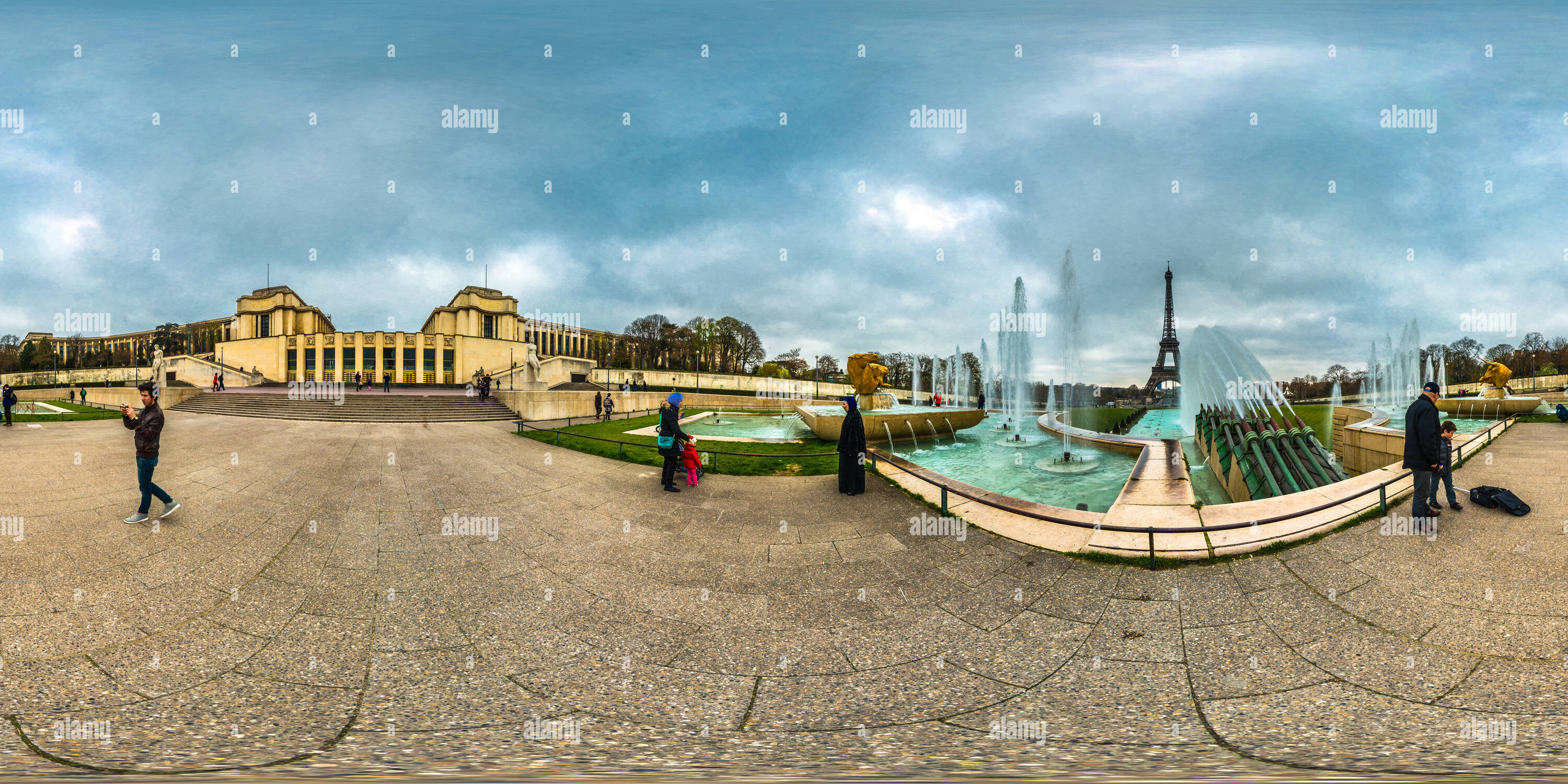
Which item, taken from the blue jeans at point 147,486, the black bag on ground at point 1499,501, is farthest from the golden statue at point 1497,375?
the blue jeans at point 147,486

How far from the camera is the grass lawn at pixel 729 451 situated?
10.7 m

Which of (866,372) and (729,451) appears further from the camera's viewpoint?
(866,372)

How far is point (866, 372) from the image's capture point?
24078mm

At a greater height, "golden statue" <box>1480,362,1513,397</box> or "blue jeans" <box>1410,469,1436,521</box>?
"golden statue" <box>1480,362,1513,397</box>

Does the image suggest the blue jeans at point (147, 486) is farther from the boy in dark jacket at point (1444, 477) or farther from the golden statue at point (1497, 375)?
the golden statue at point (1497, 375)

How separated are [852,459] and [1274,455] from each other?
27.6ft

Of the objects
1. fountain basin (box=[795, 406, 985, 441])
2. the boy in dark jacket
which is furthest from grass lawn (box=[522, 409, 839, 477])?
the boy in dark jacket

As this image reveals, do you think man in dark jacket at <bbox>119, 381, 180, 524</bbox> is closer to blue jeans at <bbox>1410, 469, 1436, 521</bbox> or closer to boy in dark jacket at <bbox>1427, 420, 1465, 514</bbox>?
blue jeans at <bbox>1410, 469, 1436, 521</bbox>

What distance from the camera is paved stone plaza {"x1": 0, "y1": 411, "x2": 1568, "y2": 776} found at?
11.1ft

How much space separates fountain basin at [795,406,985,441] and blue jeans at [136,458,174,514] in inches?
483

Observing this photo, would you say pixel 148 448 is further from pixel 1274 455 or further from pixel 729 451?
pixel 1274 455

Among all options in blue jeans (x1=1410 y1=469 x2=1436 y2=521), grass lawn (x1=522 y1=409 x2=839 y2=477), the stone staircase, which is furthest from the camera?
the stone staircase

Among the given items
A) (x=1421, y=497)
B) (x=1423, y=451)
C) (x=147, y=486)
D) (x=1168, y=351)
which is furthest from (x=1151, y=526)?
(x=1168, y=351)

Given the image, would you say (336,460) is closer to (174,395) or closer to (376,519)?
(376,519)
